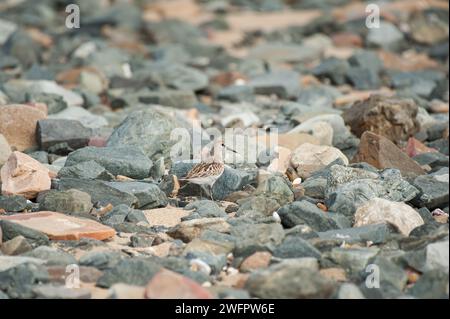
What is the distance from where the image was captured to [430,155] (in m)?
6.82

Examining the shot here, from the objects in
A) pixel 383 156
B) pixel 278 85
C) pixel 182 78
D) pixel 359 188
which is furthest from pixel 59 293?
pixel 182 78

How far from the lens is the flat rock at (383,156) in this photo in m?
6.33

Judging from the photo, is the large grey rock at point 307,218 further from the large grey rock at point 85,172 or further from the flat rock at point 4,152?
the flat rock at point 4,152

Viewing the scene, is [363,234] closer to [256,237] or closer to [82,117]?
[256,237]

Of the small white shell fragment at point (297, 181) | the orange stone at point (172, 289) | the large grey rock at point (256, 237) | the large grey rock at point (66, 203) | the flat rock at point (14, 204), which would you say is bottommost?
the small white shell fragment at point (297, 181)

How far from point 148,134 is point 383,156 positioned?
1.70 metres

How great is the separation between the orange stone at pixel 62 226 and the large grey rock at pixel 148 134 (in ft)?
4.99

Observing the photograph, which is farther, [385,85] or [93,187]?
[385,85]

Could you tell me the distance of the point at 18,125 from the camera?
7.08 metres

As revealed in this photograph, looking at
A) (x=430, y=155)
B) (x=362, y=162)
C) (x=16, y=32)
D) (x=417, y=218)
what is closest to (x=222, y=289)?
(x=417, y=218)

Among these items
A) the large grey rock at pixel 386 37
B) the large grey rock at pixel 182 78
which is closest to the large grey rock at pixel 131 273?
the large grey rock at pixel 182 78

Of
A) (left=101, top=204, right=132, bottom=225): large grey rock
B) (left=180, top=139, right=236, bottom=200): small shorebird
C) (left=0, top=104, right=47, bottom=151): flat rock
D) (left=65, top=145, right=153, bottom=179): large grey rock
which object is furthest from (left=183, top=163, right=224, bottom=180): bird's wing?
(left=0, top=104, right=47, bottom=151): flat rock

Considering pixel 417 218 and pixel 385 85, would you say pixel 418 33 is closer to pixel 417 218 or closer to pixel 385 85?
pixel 385 85

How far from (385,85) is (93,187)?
5442mm
